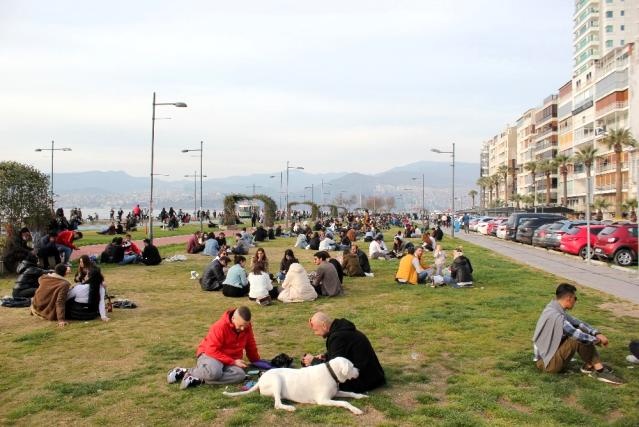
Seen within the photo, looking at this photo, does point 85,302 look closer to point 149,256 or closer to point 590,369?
point 590,369

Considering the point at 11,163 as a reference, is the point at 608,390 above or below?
below

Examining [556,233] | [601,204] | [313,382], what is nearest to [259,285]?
[313,382]

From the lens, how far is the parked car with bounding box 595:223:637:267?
23.7 m

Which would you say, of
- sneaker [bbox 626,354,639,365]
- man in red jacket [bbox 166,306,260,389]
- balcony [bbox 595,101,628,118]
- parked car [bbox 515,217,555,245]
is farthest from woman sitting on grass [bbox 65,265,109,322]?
balcony [bbox 595,101,628,118]

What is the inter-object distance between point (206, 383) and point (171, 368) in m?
1.05

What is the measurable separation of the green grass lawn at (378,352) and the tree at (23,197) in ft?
19.3

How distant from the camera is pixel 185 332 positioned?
11094 millimetres

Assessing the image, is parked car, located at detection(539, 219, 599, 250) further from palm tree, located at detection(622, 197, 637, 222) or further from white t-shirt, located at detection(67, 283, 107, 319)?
palm tree, located at detection(622, 197, 637, 222)

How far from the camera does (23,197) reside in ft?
63.1

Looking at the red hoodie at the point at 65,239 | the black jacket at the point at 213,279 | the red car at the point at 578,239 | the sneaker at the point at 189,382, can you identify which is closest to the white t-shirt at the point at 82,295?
the black jacket at the point at 213,279

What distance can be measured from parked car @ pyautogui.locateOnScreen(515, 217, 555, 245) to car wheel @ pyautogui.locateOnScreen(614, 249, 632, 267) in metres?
12.2

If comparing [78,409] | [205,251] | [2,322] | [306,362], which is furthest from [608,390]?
[205,251]

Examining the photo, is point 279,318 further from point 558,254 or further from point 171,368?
point 558,254

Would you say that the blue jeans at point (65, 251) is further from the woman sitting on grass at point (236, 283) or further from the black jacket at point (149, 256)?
the woman sitting on grass at point (236, 283)
